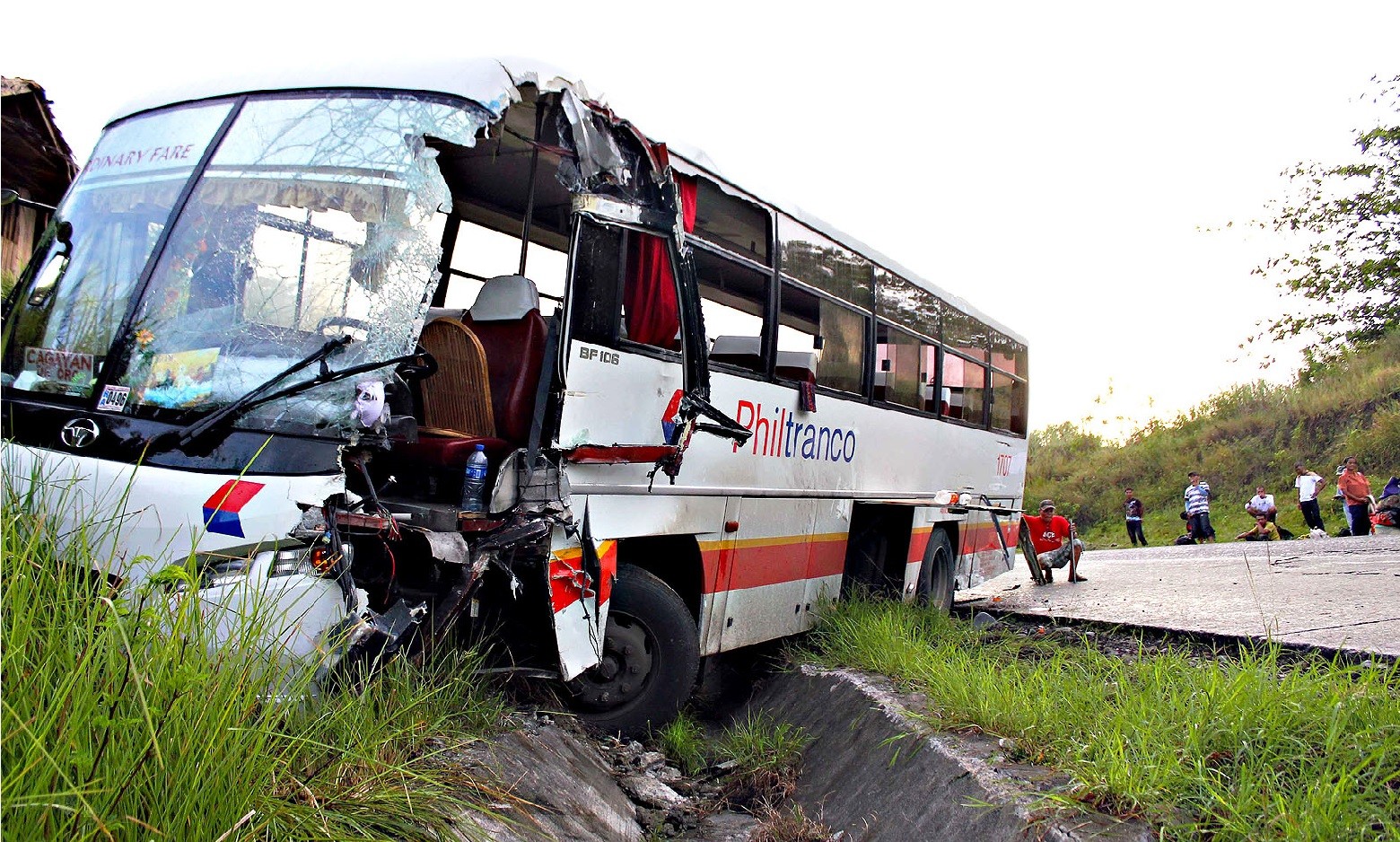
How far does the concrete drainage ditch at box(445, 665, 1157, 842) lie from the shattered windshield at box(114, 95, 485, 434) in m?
1.64

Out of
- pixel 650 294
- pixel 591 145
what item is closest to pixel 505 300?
pixel 650 294

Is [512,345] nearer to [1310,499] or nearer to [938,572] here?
[938,572]

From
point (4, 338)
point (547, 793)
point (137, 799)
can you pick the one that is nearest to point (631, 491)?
point (547, 793)

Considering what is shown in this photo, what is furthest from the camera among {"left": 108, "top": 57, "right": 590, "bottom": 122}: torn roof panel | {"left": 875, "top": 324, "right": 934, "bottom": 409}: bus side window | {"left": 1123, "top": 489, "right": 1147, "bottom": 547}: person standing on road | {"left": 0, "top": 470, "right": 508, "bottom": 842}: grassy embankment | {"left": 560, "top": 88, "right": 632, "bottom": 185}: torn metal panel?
{"left": 1123, "top": 489, "right": 1147, "bottom": 547}: person standing on road

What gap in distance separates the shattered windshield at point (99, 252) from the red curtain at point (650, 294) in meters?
2.00

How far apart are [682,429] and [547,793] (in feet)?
6.41

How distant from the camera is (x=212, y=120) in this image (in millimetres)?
4598

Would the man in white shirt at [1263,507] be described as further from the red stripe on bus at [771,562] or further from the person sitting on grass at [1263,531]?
the red stripe on bus at [771,562]

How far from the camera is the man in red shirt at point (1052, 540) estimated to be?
498 inches

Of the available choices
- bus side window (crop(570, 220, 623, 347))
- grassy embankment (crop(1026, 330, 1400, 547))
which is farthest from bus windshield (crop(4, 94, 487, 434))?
grassy embankment (crop(1026, 330, 1400, 547))

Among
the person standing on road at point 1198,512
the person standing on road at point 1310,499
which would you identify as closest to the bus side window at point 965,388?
the person standing on road at point 1310,499

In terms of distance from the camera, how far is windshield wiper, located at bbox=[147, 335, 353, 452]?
3.80 meters

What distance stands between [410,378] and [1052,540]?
406 inches

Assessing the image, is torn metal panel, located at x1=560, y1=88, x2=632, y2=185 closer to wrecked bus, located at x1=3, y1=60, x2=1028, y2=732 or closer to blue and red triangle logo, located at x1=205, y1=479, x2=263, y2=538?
wrecked bus, located at x1=3, y1=60, x2=1028, y2=732
